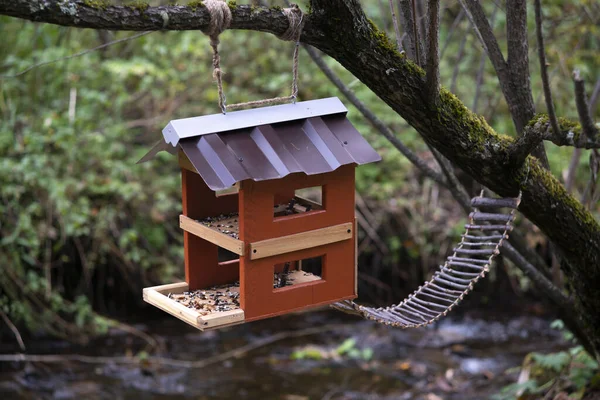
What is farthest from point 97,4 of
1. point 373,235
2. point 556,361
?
point 373,235

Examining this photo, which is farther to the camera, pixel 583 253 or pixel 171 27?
pixel 583 253

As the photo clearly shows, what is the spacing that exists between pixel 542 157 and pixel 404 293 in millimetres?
3482

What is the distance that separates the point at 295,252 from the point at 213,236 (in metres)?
0.29

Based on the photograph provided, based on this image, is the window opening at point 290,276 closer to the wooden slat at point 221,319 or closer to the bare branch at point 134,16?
the wooden slat at point 221,319

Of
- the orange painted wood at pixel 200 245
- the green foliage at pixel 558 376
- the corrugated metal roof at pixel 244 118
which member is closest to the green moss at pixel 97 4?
the corrugated metal roof at pixel 244 118

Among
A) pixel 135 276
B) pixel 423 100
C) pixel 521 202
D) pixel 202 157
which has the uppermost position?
pixel 423 100

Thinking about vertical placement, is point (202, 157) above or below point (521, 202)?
above

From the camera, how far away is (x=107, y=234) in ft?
20.4

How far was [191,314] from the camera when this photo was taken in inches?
94.6

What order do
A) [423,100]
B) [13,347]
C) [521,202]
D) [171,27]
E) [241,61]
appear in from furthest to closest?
[241,61] < [13,347] < [521,202] < [423,100] < [171,27]

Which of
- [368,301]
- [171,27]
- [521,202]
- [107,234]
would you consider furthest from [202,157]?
[368,301]

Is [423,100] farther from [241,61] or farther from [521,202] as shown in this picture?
[241,61]

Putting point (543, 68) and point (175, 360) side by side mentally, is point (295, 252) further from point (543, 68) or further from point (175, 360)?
point (175, 360)

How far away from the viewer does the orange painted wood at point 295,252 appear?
245cm
